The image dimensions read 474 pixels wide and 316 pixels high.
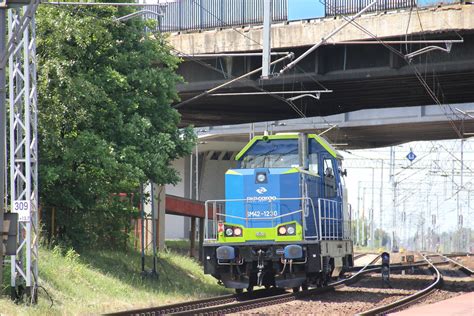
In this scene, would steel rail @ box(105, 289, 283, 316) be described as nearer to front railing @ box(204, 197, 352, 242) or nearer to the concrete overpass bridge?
front railing @ box(204, 197, 352, 242)

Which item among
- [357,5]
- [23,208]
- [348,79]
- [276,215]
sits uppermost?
[357,5]

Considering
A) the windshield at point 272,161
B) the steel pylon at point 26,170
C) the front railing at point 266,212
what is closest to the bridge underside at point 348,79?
the windshield at point 272,161

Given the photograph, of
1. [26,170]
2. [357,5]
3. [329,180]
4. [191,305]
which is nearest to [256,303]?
[191,305]

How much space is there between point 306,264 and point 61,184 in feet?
24.5

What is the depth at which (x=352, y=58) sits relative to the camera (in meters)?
28.8

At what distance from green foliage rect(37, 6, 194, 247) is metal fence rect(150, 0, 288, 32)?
6.05m

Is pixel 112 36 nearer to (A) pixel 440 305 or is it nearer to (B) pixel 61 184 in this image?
(B) pixel 61 184

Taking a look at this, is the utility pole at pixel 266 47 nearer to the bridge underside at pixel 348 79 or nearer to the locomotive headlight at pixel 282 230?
the locomotive headlight at pixel 282 230

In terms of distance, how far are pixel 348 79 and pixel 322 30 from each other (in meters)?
1.92

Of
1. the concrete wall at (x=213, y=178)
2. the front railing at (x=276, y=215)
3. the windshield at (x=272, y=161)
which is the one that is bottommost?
the front railing at (x=276, y=215)

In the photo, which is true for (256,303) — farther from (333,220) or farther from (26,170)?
(26,170)

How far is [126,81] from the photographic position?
22844mm

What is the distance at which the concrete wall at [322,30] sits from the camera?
26.1 m

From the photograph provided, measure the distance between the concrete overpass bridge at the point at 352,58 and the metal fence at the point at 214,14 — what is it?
0.48 metres
